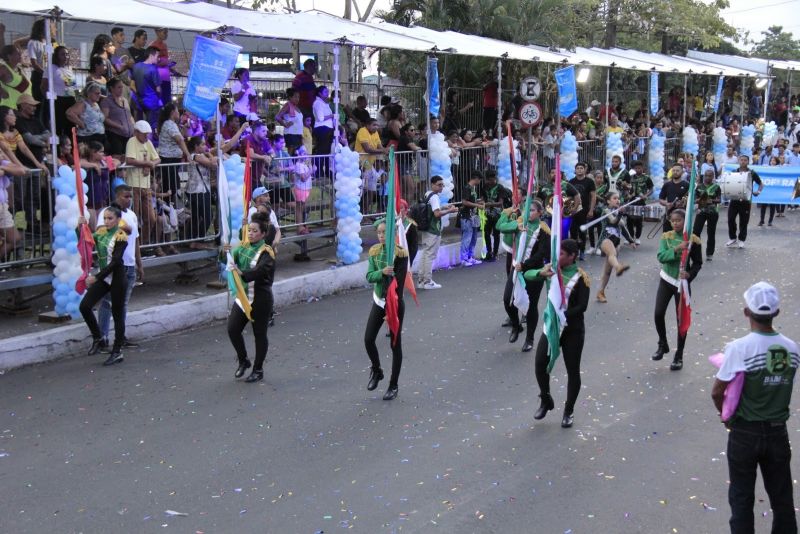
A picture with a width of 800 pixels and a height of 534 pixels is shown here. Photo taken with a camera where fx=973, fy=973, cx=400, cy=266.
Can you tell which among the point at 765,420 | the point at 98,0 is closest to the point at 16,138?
the point at 98,0

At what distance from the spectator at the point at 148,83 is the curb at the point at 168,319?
2834 mm

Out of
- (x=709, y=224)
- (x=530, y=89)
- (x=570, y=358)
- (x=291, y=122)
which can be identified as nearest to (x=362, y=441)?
(x=570, y=358)

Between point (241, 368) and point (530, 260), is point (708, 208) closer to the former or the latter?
point (530, 260)

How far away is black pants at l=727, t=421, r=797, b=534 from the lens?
5465 millimetres

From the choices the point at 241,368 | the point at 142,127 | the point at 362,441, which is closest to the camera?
the point at 362,441

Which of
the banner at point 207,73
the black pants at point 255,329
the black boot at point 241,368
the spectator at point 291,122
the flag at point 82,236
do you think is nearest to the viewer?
the black pants at point 255,329

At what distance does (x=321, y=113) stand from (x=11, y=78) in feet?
17.8

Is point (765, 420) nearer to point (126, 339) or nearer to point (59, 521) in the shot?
point (59, 521)

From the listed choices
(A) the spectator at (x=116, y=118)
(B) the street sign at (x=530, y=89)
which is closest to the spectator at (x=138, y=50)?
(A) the spectator at (x=116, y=118)

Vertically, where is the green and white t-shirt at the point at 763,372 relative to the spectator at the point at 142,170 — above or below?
below

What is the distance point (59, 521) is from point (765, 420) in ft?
14.9

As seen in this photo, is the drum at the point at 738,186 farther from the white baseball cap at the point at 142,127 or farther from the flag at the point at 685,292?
the white baseball cap at the point at 142,127

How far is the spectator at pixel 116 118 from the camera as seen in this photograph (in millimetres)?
12305

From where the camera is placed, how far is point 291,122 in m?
15.3
